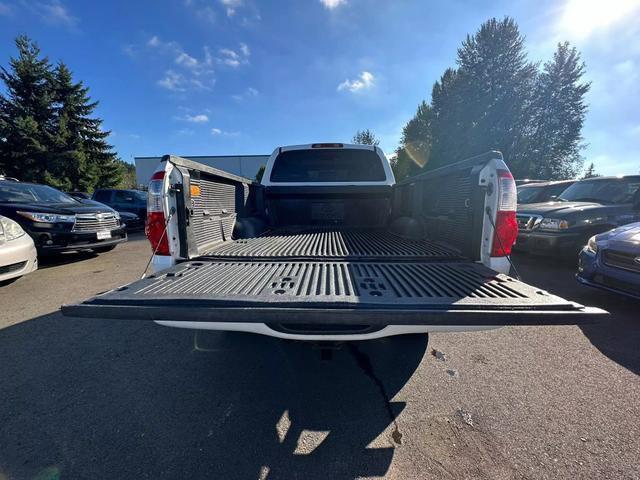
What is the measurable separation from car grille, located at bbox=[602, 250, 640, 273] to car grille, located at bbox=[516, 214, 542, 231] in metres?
2.44

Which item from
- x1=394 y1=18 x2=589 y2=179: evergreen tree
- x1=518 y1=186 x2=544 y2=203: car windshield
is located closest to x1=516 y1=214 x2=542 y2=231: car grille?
x1=518 y1=186 x2=544 y2=203: car windshield

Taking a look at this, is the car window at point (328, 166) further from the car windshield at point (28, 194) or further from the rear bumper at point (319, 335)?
the car windshield at point (28, 194)

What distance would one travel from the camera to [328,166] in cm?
437

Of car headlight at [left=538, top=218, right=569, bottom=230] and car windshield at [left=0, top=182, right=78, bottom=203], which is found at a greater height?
car windshield at [left=0, top=182, right=78, bottom=203]

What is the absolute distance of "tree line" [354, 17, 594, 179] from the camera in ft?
89.2

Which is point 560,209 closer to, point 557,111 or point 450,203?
point 450,203

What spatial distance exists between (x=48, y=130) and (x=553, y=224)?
39.2 m

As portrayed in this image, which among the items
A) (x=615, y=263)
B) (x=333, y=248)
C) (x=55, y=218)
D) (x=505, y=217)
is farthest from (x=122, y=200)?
(x=615, y=263)

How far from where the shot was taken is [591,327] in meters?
3.13

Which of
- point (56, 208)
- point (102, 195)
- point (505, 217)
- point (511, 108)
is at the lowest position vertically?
point (505, 217)

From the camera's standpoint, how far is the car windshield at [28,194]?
18.7 feet

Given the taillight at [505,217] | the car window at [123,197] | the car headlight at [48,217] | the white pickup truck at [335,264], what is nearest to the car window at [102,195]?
the car window at [123,197]

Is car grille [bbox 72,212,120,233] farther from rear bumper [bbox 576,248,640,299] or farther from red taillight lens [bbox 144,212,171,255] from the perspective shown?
rear bumper [bbox 576,248,640,299]

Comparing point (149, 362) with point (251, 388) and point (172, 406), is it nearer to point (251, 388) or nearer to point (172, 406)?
point (172, 406)
